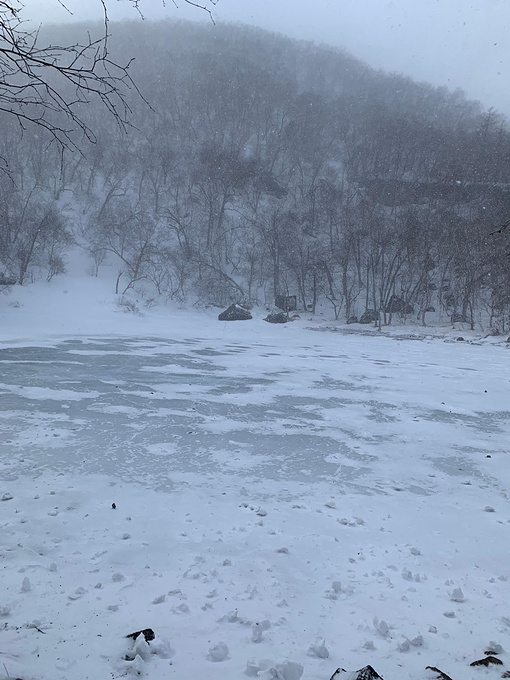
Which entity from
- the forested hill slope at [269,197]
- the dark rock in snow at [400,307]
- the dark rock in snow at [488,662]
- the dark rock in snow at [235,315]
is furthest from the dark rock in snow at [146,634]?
the dark rock in snow at [400,307]

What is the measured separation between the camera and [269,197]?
187 feet

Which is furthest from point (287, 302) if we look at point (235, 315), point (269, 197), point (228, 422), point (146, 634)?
point (146, 634)

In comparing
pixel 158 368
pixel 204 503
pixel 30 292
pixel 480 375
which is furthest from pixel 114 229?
pixel 204 503

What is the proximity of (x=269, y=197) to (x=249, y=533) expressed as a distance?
184 ft

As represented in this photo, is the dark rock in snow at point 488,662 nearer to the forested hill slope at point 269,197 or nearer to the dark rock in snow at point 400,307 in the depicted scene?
the forested hill slope at point 269,197

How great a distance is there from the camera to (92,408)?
8.32 meters

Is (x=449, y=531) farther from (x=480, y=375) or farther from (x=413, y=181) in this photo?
(x=413, y=181)

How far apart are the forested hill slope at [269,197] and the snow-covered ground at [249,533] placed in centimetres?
2772

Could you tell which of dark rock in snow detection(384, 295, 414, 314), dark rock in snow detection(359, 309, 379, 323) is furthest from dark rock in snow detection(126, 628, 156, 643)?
dark rock in snow detection(384, 295, 414, 314)

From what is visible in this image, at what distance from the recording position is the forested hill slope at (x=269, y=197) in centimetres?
4109

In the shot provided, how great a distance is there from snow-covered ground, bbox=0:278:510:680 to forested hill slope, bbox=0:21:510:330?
27.7 meters

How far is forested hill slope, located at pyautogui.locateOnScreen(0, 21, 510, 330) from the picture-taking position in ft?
135

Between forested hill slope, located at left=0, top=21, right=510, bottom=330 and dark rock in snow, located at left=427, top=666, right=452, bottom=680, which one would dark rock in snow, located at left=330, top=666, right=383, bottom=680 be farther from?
forested hill slope, located at left=0, top=21, right=510, bottom=330

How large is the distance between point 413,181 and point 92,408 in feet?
189
